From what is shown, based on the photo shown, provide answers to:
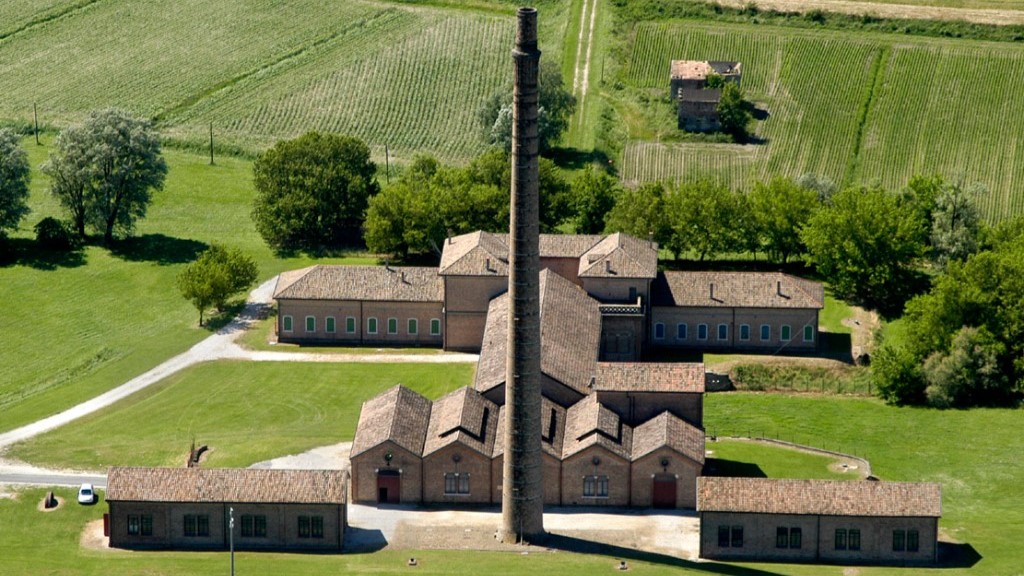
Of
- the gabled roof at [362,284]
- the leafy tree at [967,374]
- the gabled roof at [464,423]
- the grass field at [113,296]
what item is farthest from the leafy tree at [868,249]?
the gabled roof at [464,423]

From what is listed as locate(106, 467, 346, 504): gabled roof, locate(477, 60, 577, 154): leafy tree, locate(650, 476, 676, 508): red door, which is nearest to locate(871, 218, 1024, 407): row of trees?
locate(650, 476, 676, 508): red door

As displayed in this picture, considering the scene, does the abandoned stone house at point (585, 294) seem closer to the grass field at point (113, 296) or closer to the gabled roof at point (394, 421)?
the grass field at point (113, 296)

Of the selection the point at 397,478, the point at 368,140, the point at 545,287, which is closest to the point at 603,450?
the point at 397,478

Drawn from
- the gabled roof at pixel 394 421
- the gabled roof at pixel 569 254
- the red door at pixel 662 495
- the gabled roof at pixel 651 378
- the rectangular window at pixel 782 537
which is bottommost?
the red door at pixel 662 495

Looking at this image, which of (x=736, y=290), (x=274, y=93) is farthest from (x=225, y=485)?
(x=274, y=93)

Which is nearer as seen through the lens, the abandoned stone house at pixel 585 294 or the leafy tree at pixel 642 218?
the abandoned stone house at pixel 585 294

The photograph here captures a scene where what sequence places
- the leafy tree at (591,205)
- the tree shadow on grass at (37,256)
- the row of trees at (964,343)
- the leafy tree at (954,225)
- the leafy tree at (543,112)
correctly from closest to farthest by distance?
the row of trees at (964,343), the leafy tree at (954,225), the tree shadow on grass at (37,256), the leafy tree at (591,205), the leafy tree at (543,112)

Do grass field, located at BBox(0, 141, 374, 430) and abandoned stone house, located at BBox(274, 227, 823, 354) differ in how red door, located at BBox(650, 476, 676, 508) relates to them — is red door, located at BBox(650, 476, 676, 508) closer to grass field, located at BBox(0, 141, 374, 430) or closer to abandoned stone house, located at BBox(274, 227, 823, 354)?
abandoned stone house, located at BBox(274, 227, 823, 354)
